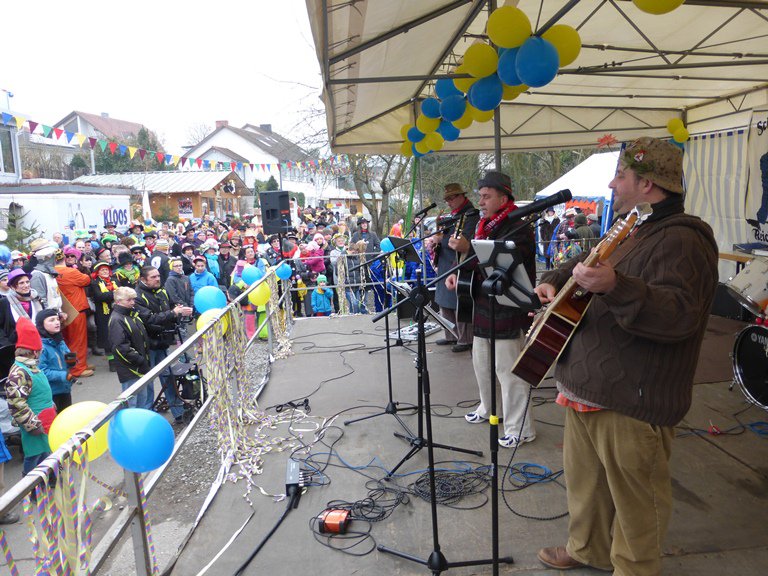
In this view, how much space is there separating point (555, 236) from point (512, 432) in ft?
48.3

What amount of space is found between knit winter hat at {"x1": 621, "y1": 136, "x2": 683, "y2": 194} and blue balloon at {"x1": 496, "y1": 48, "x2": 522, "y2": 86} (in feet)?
8.85

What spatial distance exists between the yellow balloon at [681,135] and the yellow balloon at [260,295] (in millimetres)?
7236

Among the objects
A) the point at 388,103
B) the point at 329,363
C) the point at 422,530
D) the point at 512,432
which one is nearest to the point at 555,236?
the point at 388,103

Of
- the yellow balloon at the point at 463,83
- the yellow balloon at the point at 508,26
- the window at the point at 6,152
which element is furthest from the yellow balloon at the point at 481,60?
the window at the point at 6,152

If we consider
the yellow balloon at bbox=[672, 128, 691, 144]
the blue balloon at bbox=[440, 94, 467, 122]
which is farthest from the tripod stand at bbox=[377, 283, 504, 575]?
the yellow balloon at bbox=[672, 128, 691, 144]

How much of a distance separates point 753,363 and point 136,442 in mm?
4480

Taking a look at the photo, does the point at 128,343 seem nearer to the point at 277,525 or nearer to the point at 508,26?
the point at 277,525

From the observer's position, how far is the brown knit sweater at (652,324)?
2021 mm

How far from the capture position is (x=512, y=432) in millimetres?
4078

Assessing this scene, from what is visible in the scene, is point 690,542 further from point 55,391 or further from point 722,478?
point 55,391

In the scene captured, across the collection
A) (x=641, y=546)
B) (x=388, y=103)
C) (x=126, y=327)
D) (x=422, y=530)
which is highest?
(x=388, y=103)

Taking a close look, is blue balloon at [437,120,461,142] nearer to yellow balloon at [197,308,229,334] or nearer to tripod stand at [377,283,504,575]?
yellow balloon at [197,308,229,334]

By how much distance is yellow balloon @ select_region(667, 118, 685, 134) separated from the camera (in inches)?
360

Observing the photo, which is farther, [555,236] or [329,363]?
[555,236]
